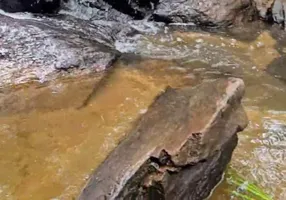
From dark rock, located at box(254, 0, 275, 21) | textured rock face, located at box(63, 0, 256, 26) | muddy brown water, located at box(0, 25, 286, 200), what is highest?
dark rock, located at box(254, 0, 275, 21)

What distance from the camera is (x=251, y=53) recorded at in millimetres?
5258

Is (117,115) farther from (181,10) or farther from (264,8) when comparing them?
(264,8)

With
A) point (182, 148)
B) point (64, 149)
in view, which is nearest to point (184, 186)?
point (182, 148)

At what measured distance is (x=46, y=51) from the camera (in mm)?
4816

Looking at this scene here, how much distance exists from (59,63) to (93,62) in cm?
31

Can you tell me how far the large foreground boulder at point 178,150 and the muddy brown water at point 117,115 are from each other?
261 millimetres

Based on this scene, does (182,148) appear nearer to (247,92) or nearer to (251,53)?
(247,92)

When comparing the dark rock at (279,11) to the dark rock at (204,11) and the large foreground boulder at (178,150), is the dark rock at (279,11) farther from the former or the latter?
the large foreground boulder at (178,150)

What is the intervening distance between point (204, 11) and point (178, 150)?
334cm

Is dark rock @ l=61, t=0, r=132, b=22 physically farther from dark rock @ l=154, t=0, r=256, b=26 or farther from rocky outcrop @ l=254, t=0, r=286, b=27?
rocky outcrop @ l=254, t=0, r=286, b=27

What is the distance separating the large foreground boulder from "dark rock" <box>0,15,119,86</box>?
1.51 meters

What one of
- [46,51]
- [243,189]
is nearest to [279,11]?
[46,51]

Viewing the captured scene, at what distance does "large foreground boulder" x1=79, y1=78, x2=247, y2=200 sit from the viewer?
2.78 m

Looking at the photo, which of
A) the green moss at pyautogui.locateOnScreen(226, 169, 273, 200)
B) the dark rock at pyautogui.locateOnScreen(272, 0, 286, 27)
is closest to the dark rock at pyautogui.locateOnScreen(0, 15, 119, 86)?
the green moss at pyautogui.locateOnScreen(226, 169, 273, 200)
